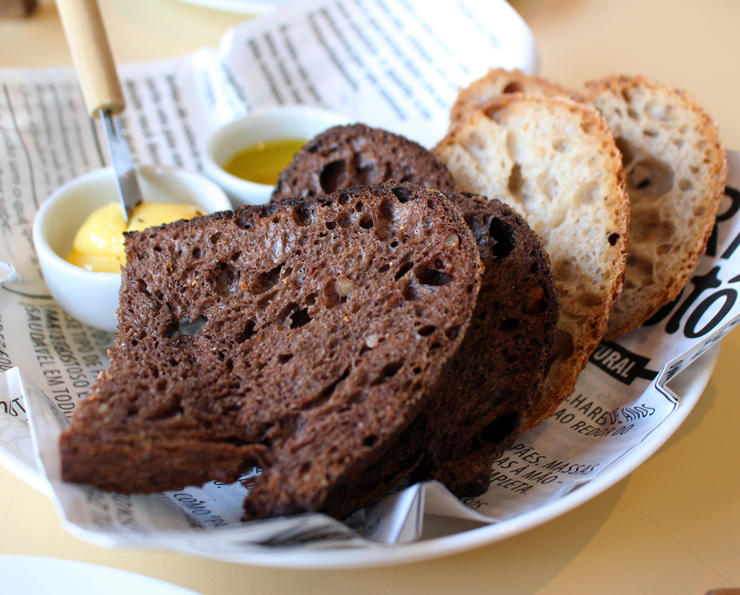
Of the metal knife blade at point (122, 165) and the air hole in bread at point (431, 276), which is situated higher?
the air hole in bread at point (431, 276)

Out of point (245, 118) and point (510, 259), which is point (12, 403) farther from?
point (245, 118)

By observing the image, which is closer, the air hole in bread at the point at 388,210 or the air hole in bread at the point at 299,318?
the air hole in bread at the point at 299,318

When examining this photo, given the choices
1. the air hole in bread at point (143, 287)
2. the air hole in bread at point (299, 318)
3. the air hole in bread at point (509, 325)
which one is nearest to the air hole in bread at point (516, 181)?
the air hole in bread at point (509, 325)

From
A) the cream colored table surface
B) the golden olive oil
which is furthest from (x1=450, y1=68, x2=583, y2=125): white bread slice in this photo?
the cream colored table surface

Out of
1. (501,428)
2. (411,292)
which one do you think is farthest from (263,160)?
(501,428)

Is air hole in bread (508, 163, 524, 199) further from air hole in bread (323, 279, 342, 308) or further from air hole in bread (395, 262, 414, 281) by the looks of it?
air hole in bread (323, 279, 342, 308)

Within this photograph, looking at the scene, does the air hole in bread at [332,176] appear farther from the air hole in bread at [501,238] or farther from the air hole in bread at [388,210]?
the air hole in bread at [501,238]

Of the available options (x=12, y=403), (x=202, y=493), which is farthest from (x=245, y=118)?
(x=202, y=493)
